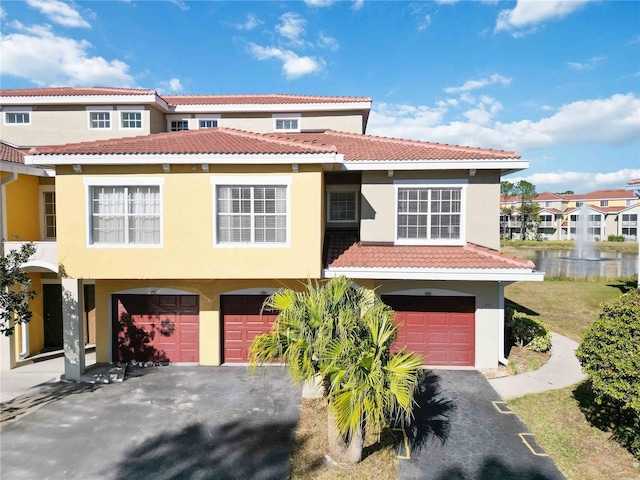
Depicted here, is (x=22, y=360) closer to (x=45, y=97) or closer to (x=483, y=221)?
(x=45, y=97)

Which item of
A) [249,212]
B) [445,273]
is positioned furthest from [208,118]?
[445,273]

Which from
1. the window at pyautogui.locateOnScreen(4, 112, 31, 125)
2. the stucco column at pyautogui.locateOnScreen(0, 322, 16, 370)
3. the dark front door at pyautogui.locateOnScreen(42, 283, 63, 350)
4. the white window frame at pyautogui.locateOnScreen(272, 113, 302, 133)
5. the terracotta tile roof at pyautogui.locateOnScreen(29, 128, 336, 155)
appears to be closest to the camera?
the terracotta tile roof at pyautogui.locateOnScreen(29, 128, 336, 155)

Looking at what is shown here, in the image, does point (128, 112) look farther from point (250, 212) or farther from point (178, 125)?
point (250, 212)

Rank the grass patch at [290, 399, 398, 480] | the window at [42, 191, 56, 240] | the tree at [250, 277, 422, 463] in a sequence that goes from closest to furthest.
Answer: the tree at [250, 277, 422, 463]
the grass patch at [290, 399, 398, 480]
the window at [42, 191, 56, 240]

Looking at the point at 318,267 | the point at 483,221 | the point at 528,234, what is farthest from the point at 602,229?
the point at 318,267

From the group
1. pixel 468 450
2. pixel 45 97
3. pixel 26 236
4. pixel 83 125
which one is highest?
pixel 45 97

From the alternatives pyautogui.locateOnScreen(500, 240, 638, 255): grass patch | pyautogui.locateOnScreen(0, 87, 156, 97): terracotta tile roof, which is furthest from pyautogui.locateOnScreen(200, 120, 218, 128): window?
pyautogui.locateOnScreen(500, 240, 638, 255): grass patch

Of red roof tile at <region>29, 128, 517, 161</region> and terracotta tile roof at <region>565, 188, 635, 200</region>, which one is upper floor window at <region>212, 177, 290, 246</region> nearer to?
red roof tile at <region>29, 128, 517, 161</region>
